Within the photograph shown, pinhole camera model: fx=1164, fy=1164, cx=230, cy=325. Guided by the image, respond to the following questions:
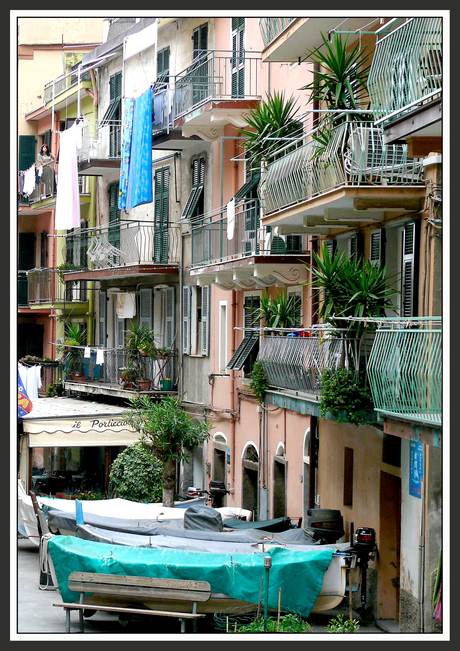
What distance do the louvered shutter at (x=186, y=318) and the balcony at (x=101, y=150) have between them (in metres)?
5.91

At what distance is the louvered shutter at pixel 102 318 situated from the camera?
3675 cm

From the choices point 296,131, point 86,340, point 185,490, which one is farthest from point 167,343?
point 296,131

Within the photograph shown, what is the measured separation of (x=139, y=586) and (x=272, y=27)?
1044cm

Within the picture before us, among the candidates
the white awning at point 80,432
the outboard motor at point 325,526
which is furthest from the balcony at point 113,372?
the outboard motor at point 325,526

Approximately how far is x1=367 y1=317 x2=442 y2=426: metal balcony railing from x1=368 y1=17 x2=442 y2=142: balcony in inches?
88.7

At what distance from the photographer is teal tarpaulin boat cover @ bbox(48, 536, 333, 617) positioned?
1586 centimetres

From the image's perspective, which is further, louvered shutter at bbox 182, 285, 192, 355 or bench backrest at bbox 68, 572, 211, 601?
louvered shutter at bbox 182, 285, 192, 355

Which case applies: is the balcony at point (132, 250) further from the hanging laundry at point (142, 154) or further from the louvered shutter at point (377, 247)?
the louvered shutter at point (377, 247)

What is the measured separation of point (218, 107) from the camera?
1003 inches

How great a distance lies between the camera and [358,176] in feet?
52.2

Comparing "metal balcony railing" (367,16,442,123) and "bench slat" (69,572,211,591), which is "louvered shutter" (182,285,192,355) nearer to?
"bench slat" (69,572,211,591)

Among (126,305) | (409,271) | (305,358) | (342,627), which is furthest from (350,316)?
(126,305)

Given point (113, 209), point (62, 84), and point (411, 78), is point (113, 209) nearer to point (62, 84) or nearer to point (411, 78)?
point (62, 84)

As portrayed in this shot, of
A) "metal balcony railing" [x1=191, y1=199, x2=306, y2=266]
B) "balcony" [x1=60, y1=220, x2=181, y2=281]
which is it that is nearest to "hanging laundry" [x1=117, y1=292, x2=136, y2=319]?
"balcony" [x1=60, y1=220, x2=181, y2=281]
